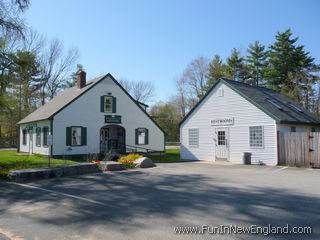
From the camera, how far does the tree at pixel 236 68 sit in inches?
1828

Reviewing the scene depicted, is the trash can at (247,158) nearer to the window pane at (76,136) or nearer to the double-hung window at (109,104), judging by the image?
the double-hung window at (109,104)

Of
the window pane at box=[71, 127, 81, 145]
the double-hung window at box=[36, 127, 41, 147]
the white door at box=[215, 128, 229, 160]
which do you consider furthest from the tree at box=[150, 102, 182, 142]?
the white door at box=[215, 128, 229, 160]

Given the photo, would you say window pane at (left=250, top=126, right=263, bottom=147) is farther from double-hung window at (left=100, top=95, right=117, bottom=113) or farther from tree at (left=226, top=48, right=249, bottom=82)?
tree at (left=226, top=48, right=249, bottom=82)

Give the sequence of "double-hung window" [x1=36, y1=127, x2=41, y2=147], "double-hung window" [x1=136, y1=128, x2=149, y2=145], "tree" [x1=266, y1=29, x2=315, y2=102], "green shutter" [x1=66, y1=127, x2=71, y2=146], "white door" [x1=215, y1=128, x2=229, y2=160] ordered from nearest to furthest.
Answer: "white door" [x1=215, y1=128, x2=229, y2=160], "green shutter" [x1=66, y1=127, x2=71, y2=146], "double-hung window" [x1=36, y1=127, x2=41, y2=147], "double-hung window" [x1=136, y1=128, x2=149, y2=145], "tree" [x1=266, y1=29, x2=315, y2=102]

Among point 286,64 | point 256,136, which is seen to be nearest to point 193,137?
point 256,136

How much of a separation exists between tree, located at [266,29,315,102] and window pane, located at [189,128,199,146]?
23.0m

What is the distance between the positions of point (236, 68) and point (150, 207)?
1713 inches

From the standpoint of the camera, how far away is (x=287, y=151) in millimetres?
→ 16297

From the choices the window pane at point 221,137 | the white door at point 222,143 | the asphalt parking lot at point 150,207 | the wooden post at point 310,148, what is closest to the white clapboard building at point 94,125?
the white door at point 222,143

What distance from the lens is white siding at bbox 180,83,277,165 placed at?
17.1m

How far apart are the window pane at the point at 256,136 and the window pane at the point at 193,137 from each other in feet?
15.1

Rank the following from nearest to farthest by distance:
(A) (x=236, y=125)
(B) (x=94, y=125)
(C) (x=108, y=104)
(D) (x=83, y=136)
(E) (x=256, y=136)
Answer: (E) (x=256, y=136) < (A) (x=236, y=125) < (D) (x=83, y=136) < (B) (x=94, y=125) < (C) (x=108, y=104)

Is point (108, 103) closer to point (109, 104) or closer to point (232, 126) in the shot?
point (109, 104)

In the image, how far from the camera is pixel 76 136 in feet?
73.9
